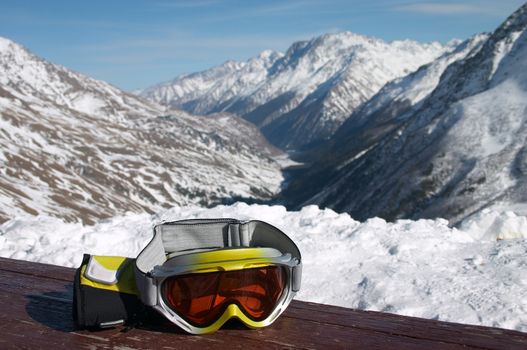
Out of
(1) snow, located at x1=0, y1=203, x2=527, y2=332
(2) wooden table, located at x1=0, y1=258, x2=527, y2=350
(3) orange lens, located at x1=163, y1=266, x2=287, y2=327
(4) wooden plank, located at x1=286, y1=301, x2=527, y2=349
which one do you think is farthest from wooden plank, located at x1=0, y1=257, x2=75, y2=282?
(1) snow, located at x1=0, y1=203, x2=527, y2=332

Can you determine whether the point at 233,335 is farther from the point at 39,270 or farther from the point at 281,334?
the point at 39,270

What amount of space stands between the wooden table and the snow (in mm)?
3514

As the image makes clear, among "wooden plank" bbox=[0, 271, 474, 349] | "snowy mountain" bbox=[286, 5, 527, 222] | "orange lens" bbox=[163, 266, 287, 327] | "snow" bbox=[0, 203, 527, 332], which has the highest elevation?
"snowy mountain" bbox=[286, 5, 527, 222]

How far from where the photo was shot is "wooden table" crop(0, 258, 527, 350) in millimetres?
3713

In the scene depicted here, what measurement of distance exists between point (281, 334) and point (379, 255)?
6442 millimetres

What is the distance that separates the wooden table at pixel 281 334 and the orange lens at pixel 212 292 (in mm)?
180

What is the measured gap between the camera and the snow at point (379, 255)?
25.3 feet

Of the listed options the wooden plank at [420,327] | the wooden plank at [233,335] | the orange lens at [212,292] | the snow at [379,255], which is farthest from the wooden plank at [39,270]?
the snow at [379,255]

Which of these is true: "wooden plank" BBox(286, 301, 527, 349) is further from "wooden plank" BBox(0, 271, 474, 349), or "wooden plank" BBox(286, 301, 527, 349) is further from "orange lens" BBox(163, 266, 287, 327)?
"orange lens" BBox(163, 266, 287, 327)

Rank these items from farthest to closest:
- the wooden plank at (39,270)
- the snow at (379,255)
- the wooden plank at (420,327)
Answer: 1. the snow at (379,255)
2. the wooden plank at (39,270)
3. the wooden plank at (420,327)

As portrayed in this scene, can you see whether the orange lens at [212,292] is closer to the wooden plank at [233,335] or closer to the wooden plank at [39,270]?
the wooden plank at [233,335]

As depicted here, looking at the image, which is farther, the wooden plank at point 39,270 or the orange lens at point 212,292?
the wooden plank at point 39,270

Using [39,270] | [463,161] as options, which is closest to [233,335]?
[39,270]

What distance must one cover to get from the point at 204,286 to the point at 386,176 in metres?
121
